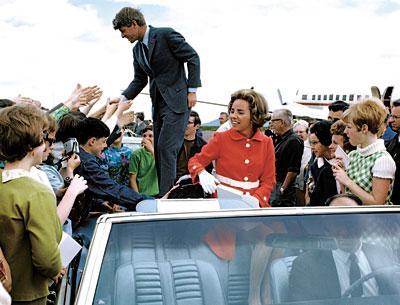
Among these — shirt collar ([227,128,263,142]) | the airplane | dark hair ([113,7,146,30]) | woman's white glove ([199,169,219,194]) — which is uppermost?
dark hair ([113,7,146,30])

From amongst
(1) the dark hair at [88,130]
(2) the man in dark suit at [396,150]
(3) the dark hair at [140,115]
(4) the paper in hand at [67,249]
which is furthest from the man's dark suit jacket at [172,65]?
(3) the dark hair at [140,115]

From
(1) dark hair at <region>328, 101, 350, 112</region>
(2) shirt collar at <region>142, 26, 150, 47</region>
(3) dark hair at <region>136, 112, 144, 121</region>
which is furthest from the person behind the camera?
(3) dark hair at <region>136, 112, 144, 121</region>

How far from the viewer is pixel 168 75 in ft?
18.4

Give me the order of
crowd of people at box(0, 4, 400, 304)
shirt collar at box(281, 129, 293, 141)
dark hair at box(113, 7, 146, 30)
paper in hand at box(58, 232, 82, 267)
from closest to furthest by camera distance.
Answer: crowd of people at box(0, 4, 400, 304) → paper in hand at box(58, 232, 82, 267) → dark hair at box(113, 7, 146, 30) → shirt collar at box(281, 129, 293, 141)

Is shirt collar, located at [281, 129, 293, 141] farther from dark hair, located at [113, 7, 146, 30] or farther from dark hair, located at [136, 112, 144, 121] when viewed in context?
dark hair, located at [136, 112, 144, 121]

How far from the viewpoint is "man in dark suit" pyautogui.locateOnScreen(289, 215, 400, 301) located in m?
2.32

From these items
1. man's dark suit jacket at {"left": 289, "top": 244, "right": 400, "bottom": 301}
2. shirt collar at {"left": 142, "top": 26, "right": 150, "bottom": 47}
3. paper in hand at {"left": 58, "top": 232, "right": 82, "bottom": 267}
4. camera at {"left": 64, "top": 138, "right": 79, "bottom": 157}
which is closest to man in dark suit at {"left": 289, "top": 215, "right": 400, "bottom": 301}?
man's dark suit jacket at {"left": 289, "top": 244, "right": 400, "bottom": 301}

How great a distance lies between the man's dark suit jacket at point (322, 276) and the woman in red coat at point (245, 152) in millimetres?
1700

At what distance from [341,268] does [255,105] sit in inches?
81.4

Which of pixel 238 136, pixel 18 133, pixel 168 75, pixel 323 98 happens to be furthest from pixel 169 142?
pixel 323 98

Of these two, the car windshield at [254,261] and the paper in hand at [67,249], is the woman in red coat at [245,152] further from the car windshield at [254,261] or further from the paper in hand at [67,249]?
the car windshield at [254,261]

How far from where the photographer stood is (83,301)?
2.06 metres

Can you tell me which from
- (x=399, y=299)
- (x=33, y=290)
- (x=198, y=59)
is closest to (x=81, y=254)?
(x=33, y=290)

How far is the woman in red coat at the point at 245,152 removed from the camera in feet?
13.9
